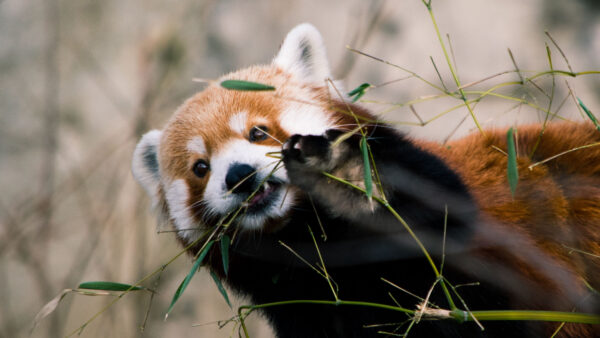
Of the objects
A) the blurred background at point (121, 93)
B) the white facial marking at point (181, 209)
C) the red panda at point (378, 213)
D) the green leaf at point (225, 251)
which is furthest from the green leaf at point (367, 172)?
the blurred background at point (121, 93)

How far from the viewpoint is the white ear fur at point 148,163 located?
2422 millimetres

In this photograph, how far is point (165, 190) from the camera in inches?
88.4

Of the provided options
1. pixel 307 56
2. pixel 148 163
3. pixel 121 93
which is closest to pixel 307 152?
pixel 307 56

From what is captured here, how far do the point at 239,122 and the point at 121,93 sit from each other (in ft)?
7.89

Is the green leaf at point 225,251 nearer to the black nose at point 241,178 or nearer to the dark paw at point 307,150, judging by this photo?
the black nose at point 241,178

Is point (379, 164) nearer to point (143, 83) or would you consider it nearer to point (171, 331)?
point (143, 83)

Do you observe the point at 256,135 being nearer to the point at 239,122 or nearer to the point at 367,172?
the point at 239,122

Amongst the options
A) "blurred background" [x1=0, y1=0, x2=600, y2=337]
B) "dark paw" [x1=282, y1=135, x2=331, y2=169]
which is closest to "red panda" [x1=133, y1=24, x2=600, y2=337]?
"dark paw" [x1=282, y1=135, x2=331, y2=169]

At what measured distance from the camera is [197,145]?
1.99m

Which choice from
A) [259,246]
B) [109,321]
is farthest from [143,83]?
[259,246]

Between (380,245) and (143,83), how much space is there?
3.00m

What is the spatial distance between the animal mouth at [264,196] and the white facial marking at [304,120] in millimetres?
280

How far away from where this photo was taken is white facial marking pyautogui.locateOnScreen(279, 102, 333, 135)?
75.6 inches

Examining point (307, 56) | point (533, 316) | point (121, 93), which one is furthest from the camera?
point (121, 93)
